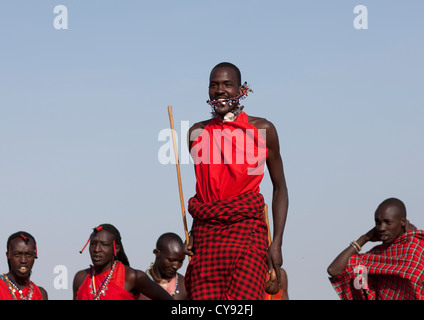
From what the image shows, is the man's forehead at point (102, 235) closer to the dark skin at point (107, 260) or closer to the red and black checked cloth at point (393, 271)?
the dark skin at point (107, 260)

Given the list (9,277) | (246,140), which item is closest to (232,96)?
(246,140)

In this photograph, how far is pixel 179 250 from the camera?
12.4 meters

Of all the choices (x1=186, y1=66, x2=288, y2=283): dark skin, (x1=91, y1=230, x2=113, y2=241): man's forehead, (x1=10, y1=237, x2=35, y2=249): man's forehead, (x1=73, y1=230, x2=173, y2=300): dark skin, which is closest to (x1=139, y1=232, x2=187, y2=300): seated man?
(x1=10, y1=237, x2=35, y2=249): man's forehead

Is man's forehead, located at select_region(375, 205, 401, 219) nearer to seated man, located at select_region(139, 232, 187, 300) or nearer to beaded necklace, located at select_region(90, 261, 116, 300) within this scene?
beaded necklace, located at select_region(90, 261, 116, 300)

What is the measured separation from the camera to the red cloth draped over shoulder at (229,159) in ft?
24.7

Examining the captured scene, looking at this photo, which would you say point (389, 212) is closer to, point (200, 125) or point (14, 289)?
point (200, 125)

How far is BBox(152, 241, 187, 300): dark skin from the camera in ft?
40.4

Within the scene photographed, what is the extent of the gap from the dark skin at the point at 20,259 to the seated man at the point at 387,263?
3.30 meters

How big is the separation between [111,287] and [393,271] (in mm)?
2893

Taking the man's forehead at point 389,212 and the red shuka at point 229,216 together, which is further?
the man's forehead at point 389,212

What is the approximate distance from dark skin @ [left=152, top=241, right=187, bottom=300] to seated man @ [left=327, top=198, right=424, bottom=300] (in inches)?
108

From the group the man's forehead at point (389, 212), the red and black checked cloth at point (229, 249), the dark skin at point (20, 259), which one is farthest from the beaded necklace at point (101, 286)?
the man's forehead at point (389, 212)

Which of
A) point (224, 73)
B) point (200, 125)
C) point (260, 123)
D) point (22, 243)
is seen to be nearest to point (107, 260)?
point (22, 243)

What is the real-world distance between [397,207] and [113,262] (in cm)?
302
